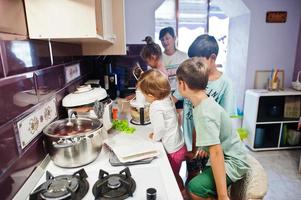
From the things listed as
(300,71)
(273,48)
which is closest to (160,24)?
(273,48)

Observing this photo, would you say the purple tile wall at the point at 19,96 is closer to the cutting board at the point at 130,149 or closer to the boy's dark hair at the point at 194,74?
the cutting board at the point at 130,149

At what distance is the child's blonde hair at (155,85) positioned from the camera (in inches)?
47.7

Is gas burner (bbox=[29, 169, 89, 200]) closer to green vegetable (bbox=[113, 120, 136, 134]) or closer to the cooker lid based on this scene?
the cooker lid

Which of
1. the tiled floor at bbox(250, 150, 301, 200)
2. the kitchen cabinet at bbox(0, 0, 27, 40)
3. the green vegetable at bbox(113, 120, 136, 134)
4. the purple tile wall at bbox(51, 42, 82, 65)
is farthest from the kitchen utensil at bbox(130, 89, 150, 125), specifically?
the tiled floor at bbox(250, 150, 301, 200)

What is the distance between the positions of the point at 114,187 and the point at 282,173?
224 centimetres

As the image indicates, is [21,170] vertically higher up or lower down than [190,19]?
lower down

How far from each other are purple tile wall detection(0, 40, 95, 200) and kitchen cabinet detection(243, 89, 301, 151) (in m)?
2.47

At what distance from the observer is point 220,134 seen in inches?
41.6

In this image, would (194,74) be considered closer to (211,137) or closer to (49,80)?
(211,137)

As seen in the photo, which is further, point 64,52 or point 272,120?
point 272,120

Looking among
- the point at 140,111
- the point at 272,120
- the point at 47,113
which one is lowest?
the point at 272,120

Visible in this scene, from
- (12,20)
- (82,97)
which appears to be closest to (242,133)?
(82,97)

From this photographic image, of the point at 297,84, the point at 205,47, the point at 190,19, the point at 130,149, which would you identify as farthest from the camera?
the point at 190,19

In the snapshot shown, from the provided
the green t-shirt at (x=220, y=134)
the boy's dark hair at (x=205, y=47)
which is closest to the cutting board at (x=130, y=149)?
the green t-shirt at (x=220, y=134)
